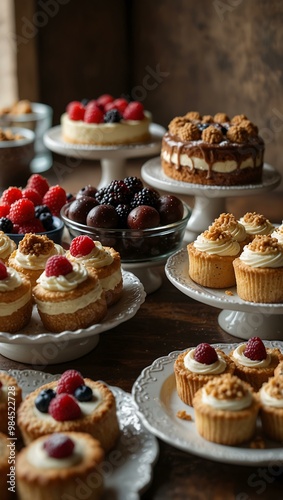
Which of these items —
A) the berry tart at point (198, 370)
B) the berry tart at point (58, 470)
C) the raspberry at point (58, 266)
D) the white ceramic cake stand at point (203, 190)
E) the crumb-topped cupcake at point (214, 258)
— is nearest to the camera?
the berry tart at point (58, 470)

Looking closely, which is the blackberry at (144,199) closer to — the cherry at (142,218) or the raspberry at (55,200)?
the cherry at (142,218)

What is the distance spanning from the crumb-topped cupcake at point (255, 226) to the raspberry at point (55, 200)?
72 cm

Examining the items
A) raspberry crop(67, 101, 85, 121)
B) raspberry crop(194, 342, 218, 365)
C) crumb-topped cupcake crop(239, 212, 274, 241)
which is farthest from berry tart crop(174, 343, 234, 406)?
raspberry crop(67, 101, 85, 121)

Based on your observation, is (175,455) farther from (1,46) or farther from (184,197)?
(1,46)

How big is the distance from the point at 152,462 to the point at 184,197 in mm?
2128

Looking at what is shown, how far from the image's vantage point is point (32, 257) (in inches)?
80.0

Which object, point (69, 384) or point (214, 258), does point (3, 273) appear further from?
point (214, 258)

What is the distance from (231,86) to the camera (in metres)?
3.76

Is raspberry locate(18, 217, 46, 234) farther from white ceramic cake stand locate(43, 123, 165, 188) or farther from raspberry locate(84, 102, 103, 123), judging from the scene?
raspberry locate(84, 102, 103, 123)

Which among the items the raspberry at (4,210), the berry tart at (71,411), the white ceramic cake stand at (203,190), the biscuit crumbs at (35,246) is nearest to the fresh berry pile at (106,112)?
the white ceramic cake stand at (203,190)

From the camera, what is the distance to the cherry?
228 centimetres

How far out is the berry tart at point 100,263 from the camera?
6.63 feet

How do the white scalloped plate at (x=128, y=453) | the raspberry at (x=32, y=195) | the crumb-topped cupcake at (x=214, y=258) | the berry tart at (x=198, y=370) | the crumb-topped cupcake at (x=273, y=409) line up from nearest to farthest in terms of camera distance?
the white scalloped plate at (x=128, y=453)
the crumb-topped cupcake at (x=273, y=409)
the berry tart at (x=198, y=370)
the crumb-topped cupcake at (x=214, y=258)
the raspberry at (x=32, y=195)

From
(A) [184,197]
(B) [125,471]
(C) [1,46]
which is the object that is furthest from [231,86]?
(B) [125,471]
